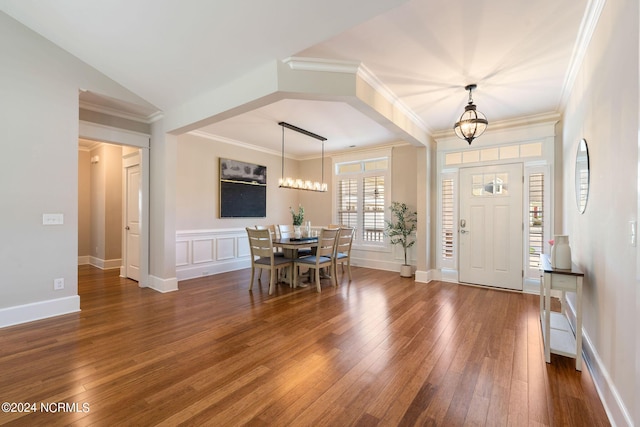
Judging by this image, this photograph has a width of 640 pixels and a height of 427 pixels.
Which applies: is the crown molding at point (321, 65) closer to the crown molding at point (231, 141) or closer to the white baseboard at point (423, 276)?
the crown molding at point (231, 141)

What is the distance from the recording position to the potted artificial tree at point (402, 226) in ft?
18.4

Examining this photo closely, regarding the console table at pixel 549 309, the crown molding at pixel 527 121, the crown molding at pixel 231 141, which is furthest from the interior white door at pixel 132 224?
the crown molding at pixel 527 121

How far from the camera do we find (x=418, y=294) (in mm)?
4227

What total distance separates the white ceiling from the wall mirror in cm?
90

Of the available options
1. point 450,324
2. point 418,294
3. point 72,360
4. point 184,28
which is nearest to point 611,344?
point 450,324

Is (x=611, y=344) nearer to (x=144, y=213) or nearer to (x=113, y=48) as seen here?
(x=113, y=48)

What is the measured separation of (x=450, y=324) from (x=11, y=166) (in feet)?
16.3

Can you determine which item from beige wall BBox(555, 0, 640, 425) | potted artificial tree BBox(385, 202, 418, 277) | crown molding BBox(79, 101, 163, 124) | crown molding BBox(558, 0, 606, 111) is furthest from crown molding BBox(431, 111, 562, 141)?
crown molding BBox(79, 101, 163, 124)

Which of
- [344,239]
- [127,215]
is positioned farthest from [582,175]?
[127,215]

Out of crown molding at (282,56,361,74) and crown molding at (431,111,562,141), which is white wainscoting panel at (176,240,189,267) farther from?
crown molding at (431,111,562,141)

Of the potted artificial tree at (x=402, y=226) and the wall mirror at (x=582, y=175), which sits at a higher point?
the wall mirror at (x=582, y=175)

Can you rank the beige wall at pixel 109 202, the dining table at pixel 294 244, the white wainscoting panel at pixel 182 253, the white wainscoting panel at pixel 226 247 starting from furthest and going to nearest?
the beige wall at pixel 109 202 < the white wainscoting panel at pixel 226 247 < the white wainscoting panel at pixel 182 253 < the dining table at pixel 294 244

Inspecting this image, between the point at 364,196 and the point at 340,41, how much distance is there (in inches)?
164

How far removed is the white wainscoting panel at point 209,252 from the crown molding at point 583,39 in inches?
224
